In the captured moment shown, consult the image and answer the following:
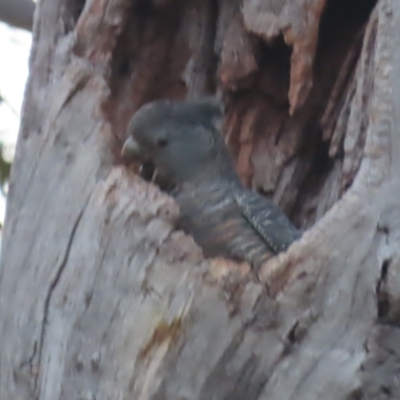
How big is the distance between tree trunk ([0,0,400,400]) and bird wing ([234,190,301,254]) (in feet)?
0.62

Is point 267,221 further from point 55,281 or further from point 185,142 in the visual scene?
point 55,281

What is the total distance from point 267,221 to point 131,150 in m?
0.40

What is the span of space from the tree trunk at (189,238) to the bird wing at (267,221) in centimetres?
19

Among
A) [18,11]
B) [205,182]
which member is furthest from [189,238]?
[18,11]

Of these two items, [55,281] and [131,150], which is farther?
[131,150]

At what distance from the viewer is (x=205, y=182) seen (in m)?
1.88

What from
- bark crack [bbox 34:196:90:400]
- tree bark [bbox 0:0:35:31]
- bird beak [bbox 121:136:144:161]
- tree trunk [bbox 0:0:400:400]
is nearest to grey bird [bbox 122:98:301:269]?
bird beak [bbox 121:136:144:161]

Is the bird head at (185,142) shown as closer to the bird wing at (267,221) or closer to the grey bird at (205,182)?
the grey bird at (205,182)

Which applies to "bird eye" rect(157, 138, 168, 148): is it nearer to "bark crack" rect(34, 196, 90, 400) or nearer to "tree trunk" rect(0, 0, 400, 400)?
"tree trunk" rect(0, 0, 400, 400)

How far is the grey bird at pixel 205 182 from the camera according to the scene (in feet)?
5.64

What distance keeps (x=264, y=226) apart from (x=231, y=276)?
13.5 inches

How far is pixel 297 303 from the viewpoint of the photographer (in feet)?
4.46

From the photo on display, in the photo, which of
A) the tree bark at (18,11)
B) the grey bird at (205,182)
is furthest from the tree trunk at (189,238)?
the tree bark at (18,11)

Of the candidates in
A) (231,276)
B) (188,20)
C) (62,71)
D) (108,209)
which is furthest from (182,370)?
(188,20)
